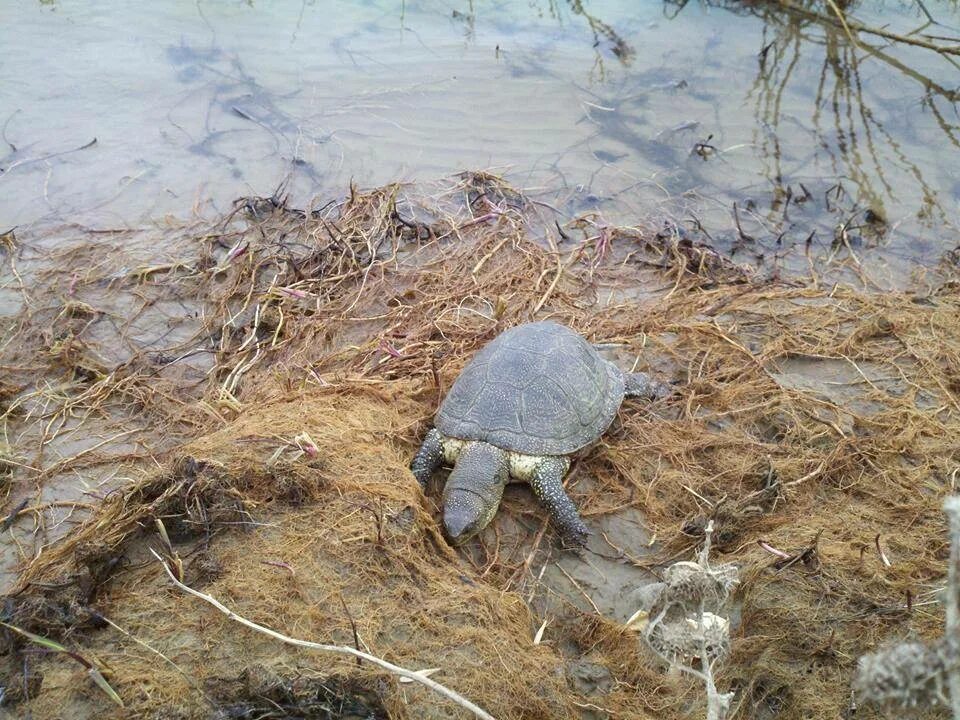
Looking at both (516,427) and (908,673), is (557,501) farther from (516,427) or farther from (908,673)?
(908,673)

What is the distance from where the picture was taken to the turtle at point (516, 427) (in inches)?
162

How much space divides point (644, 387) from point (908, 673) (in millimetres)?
3656

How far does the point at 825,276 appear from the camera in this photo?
21.5 feet

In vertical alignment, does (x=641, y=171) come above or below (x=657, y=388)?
above

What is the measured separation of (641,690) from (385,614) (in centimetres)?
116

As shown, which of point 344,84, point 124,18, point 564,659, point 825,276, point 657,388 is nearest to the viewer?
point 564,659

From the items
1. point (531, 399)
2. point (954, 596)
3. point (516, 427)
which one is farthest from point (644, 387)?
point (954, 596)

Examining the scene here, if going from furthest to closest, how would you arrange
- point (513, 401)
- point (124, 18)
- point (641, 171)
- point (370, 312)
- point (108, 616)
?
point (124, 18)
point (641, 171)
point (370, 312)
point (513, 401)
point (108, 616)

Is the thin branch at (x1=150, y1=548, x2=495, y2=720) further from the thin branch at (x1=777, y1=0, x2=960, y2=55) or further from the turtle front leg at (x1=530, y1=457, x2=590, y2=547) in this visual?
the thin branch at (x1=777, y1=0, x2=960, y2=55)

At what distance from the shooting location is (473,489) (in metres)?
4.04

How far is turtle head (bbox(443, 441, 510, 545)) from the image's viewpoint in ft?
13.0

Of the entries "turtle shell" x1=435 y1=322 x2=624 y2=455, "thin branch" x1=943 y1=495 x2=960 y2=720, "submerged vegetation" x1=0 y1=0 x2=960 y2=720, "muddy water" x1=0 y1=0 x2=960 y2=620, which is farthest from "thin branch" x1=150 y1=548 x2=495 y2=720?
"muddy water" x1=0 y1=0 x2=960 y2=620

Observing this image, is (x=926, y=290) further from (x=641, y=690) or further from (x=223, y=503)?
(x=223, y=503)

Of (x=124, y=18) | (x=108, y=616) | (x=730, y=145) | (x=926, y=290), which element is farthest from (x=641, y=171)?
(x=124, y=18)
